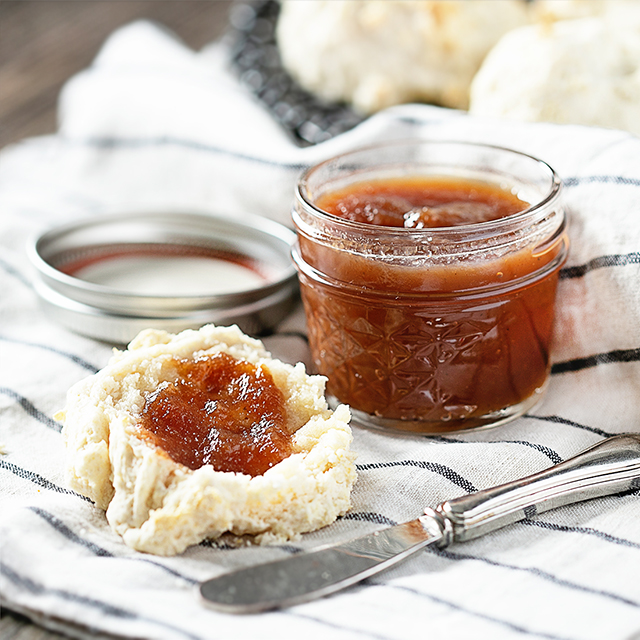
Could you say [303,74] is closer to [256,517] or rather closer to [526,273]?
[526,273]

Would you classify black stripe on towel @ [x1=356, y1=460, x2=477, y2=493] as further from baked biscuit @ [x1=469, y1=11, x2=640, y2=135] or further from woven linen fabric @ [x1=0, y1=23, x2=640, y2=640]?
baked biscuit @ [x1=469, y1=11, x2=640, y2=135]

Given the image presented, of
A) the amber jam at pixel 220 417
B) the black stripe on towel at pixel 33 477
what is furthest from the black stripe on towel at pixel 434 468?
the black stripe on towel at pixel 33 477

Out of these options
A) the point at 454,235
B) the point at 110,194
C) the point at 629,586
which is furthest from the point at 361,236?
the point at 110,194

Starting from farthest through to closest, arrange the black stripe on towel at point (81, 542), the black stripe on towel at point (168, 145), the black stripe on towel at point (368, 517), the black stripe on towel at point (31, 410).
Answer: the black stripe on towel at point (168, 145) → the black stripe on towel at point (31, 410) → the black stripe on towel at point (368, 517) → the black stripe on towel at point (81, 542)

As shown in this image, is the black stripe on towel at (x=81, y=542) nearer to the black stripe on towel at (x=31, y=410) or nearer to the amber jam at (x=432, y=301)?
the black stripe on towel at (x=31, y=410)

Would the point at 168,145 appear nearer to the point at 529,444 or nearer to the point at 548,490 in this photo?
the point at 529,444

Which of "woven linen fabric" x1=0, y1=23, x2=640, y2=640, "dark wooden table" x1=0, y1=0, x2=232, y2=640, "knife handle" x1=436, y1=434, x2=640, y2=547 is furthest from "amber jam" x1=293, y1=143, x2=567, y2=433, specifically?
"dark wooden table" x1=0, y1=0, x2=232, y2=640

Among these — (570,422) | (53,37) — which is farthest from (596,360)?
(53,37)
